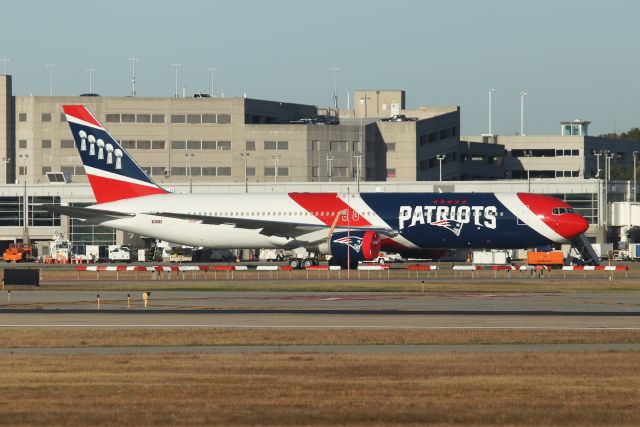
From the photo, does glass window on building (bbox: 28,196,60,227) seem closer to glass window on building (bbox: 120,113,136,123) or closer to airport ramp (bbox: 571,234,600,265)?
glass window on building (bbox: 120,113,136,123)

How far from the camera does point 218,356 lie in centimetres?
3578

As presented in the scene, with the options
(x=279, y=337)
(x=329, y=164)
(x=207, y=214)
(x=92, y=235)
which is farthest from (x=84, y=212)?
(x=329, y=164)

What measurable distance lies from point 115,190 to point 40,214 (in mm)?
42439

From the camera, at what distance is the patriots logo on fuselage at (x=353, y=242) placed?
3406 inches

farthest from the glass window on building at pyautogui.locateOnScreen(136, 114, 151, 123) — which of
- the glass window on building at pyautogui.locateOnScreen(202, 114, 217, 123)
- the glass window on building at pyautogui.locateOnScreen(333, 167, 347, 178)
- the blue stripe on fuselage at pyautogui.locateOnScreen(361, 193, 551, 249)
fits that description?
the blue stripe on fuselage at pyautogui.locateOnScreen(361, 193, 551, 249)

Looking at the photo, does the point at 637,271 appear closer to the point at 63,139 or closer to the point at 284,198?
the point at 284,198

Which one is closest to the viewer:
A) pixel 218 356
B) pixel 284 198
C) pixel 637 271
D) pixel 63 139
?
pixel 218 356

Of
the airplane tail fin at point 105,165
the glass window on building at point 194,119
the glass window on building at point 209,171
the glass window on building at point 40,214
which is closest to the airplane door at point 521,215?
the airplane tail fin at point 105,165

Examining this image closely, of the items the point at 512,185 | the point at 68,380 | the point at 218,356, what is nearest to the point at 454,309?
the point at 218,356

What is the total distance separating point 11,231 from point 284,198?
5337 centimetres

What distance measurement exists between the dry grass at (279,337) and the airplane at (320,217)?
144 feet

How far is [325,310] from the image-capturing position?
51.8 meters

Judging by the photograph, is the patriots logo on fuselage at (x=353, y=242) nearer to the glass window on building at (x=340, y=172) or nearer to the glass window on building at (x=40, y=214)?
the glass window on building at (x=40, y=214)

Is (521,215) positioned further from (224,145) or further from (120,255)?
(224,145)
